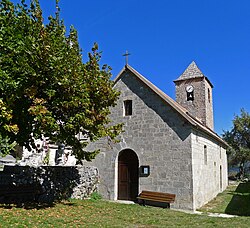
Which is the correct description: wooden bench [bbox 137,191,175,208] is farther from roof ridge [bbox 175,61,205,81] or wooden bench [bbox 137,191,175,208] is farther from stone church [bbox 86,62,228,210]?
roof ridge [bbox 175,61,205,81]

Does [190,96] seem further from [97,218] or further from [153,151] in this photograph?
[97,218]

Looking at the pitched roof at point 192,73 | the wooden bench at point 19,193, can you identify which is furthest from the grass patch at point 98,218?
the pitched roof at point 192,73

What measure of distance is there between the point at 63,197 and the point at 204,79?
15.9m

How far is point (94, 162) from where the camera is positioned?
16.3 m

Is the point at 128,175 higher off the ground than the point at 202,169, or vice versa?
the point at 202,169

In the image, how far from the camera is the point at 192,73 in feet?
79.4

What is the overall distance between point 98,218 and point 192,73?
1770 centimetres

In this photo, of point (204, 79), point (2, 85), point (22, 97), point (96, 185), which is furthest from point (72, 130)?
point (204, 79)

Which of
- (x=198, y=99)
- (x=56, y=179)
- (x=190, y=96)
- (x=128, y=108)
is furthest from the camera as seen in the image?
(x=190, y=96)

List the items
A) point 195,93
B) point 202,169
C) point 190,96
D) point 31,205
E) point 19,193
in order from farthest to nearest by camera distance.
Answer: point 190,96 < point 195,93 < point 202,169 < point 19,193 < point 31,205

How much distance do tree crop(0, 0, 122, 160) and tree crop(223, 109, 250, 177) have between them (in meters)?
33.6

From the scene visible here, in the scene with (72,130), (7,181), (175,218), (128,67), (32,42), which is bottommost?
(175,218)

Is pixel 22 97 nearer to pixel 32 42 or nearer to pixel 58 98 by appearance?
pixel 58 98

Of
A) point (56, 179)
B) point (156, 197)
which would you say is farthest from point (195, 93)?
point (56, 179)
